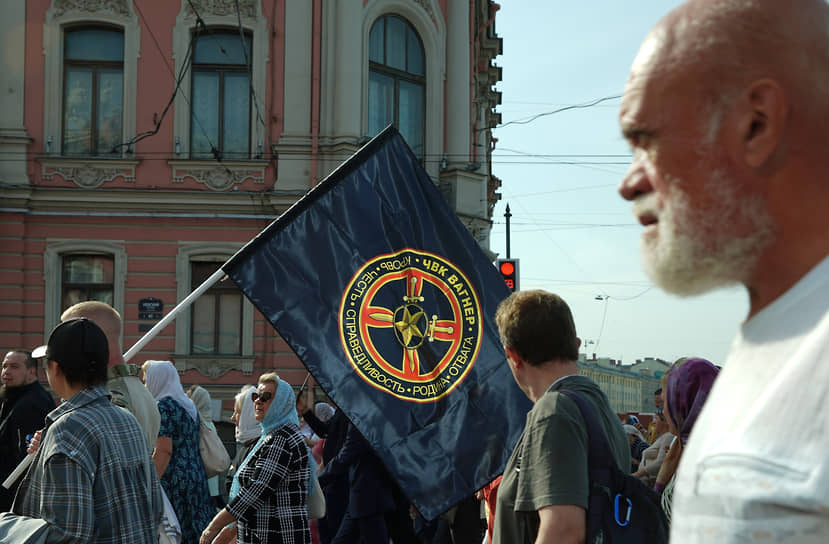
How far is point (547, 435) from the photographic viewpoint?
2836 mm

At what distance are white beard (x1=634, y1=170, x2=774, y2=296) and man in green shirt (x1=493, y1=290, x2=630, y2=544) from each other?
5.96 ft

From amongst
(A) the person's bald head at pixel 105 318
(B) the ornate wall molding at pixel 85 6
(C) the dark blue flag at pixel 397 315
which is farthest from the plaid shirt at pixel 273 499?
(B) the ornate wall molding at pixel 85 6

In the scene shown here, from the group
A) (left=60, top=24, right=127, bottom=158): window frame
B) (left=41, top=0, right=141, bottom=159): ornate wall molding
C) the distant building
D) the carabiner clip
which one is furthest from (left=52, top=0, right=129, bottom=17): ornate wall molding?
the distant building

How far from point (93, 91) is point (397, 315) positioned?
14.0 m

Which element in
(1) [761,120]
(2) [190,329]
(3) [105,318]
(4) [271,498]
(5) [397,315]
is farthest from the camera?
(2) [190,329]

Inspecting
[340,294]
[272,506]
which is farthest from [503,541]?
[272,506]

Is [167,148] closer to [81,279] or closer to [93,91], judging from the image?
[93,91]

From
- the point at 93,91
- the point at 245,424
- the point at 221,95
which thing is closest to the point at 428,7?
the point at 221,95

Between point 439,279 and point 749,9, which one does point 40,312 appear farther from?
point 749,9

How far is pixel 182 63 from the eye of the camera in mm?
17797

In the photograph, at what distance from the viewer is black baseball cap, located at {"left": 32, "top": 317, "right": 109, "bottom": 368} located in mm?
3824

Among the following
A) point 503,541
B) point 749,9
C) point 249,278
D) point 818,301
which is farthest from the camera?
point 249,278

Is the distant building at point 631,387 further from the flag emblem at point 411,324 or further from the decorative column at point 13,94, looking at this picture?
the flag emblem at point 411,324

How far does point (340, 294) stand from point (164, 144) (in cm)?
1317
